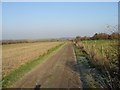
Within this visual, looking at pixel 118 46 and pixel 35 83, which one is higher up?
pixel 118 46

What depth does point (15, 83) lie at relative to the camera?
1191 centimetres

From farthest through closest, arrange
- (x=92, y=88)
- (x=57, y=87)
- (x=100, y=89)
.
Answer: (x=57, y=87), (x=92, y=88), (x=100, y=89)

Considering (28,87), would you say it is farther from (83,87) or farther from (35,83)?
(83,87)

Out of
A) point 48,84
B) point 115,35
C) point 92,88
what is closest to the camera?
point 115,35

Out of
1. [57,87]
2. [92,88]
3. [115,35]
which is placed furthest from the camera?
[57,87]

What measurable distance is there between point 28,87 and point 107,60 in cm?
430

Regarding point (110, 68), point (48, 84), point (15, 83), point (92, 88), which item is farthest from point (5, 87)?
point (110, 68)

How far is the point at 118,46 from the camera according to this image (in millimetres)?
8727

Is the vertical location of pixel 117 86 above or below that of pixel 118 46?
below

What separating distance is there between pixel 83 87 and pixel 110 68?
1707 mm

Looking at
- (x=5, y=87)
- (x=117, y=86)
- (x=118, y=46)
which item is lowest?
(x=5, y=87)

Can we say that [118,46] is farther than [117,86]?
Yes

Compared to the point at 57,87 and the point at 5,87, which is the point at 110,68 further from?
the point at 5,87

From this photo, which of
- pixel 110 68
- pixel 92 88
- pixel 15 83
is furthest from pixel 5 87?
pixel 110 68
